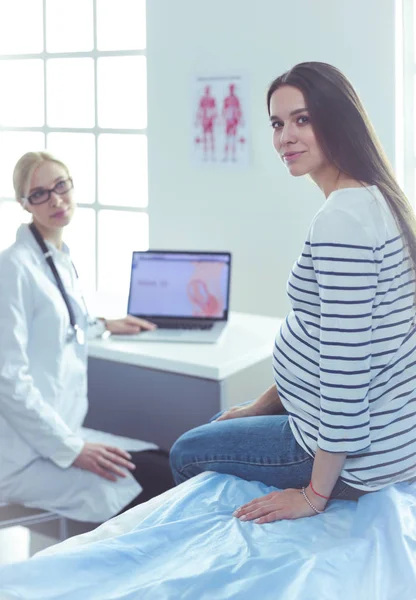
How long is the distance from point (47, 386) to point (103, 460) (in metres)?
0.24

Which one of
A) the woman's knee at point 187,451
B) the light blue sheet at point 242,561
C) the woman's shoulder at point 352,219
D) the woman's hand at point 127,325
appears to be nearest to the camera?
the light blue sheet at point 242,561

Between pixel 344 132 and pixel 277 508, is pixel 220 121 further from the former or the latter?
pixel 277 508

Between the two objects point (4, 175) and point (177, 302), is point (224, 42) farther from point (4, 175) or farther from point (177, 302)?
point (4, 175)

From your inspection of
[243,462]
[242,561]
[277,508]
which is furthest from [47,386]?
[242,561]

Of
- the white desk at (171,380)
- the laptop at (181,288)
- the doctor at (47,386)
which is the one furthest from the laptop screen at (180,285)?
the doctor at (47,386)

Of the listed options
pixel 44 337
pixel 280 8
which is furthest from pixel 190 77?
pixel 44 337

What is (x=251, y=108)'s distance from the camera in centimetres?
321

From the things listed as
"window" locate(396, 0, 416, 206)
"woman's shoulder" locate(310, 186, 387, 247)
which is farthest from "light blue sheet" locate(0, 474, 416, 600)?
"window" locate(396, 0, 416, 206)

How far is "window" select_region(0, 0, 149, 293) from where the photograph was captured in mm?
3674

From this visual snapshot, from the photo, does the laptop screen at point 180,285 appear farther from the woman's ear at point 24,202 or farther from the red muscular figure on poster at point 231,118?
the red muscular figure on poster at point 231,118

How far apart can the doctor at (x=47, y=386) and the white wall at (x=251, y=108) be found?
1.07 meters

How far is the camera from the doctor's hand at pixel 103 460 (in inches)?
85.5

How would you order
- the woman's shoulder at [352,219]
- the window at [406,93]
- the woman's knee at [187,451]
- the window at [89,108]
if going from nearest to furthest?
the woman's shoulder at [352,219]
the woman's knee at [187,451]
the window at [406,93]
the window at [89,108]

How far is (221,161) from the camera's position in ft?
10.9
